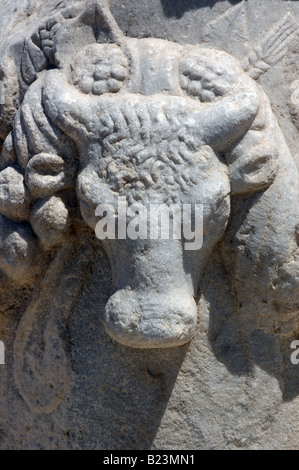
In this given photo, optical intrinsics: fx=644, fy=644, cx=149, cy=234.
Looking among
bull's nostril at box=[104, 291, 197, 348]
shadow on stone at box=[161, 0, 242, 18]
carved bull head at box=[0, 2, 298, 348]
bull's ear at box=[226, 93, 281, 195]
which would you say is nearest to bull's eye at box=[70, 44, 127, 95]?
carved bull head at box=[0, 2, 298, 348]

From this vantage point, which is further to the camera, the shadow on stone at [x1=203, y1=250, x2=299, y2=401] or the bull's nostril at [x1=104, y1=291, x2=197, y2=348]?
the shadow on stone at [x1=203, y1=250, x2=299, y2=401]

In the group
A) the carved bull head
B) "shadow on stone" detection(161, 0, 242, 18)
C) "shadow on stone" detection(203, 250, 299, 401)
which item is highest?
"shadow on stone" detection(161, 0, 242, 18)

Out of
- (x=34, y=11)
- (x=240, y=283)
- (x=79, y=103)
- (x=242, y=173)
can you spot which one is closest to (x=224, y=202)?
(x=242, y=173)

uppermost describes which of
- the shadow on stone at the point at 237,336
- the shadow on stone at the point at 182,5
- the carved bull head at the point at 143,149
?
the shadow on stone at the point at 182,5

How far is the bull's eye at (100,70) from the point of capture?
4.17ft

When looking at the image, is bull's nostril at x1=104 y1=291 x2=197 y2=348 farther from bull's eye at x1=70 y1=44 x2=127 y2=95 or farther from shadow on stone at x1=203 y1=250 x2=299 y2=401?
A: bull's eye at x1=70 y1=44 x2=127 y2=95

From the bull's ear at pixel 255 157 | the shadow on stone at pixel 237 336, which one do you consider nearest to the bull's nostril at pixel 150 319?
the shadow on stone at pixel 237 336

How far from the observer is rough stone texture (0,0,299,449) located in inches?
48.6

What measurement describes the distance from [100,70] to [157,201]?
29 centimetres

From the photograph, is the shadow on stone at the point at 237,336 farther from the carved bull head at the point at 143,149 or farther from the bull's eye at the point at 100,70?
the bull's eye at the point at 100,70

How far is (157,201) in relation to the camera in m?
1.22

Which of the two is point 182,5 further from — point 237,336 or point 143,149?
point 237,336

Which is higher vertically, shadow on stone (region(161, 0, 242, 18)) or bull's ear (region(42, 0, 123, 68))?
shadow on stone (region(161, 0, 242, 18))

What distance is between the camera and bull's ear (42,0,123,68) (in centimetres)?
132
